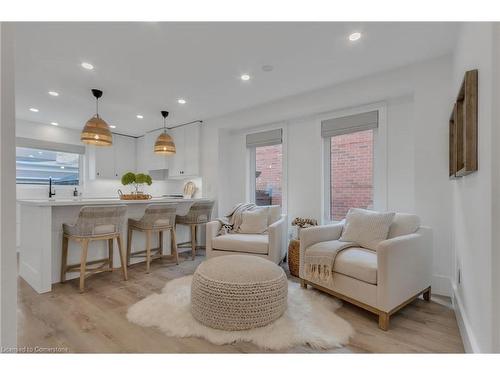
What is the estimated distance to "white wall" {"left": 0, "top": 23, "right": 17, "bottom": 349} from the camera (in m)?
0.90

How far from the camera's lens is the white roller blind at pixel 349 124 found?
3.02 metres

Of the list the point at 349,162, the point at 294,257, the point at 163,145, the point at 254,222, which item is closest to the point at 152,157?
the point at 163,145

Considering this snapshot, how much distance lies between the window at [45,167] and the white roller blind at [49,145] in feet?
0.26

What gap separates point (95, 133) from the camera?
2.92m

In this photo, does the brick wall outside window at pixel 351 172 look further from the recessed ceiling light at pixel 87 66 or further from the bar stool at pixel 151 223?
the recessed ceiling light at pixel 87 66

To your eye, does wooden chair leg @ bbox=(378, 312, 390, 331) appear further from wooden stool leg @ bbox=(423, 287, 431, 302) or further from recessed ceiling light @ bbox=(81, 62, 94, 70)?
recessed ceiling light @ bbox=(81, 62, 94, 70)

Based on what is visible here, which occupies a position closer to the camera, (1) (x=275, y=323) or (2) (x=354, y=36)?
(1) (x=275, y=323)

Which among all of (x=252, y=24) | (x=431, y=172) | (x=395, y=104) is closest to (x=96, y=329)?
(x=252, y=24)

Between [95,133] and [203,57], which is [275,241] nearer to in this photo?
[203,57]

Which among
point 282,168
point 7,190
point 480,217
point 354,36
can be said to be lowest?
point 480,217

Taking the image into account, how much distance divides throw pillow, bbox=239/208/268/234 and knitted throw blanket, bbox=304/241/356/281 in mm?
1030

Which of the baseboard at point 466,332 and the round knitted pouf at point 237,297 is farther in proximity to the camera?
the round knitted pouf at point 237,297

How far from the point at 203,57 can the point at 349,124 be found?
201 centimetres

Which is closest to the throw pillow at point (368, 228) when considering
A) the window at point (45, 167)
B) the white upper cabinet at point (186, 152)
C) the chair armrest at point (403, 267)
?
the chair armrest at point (403, 267)
